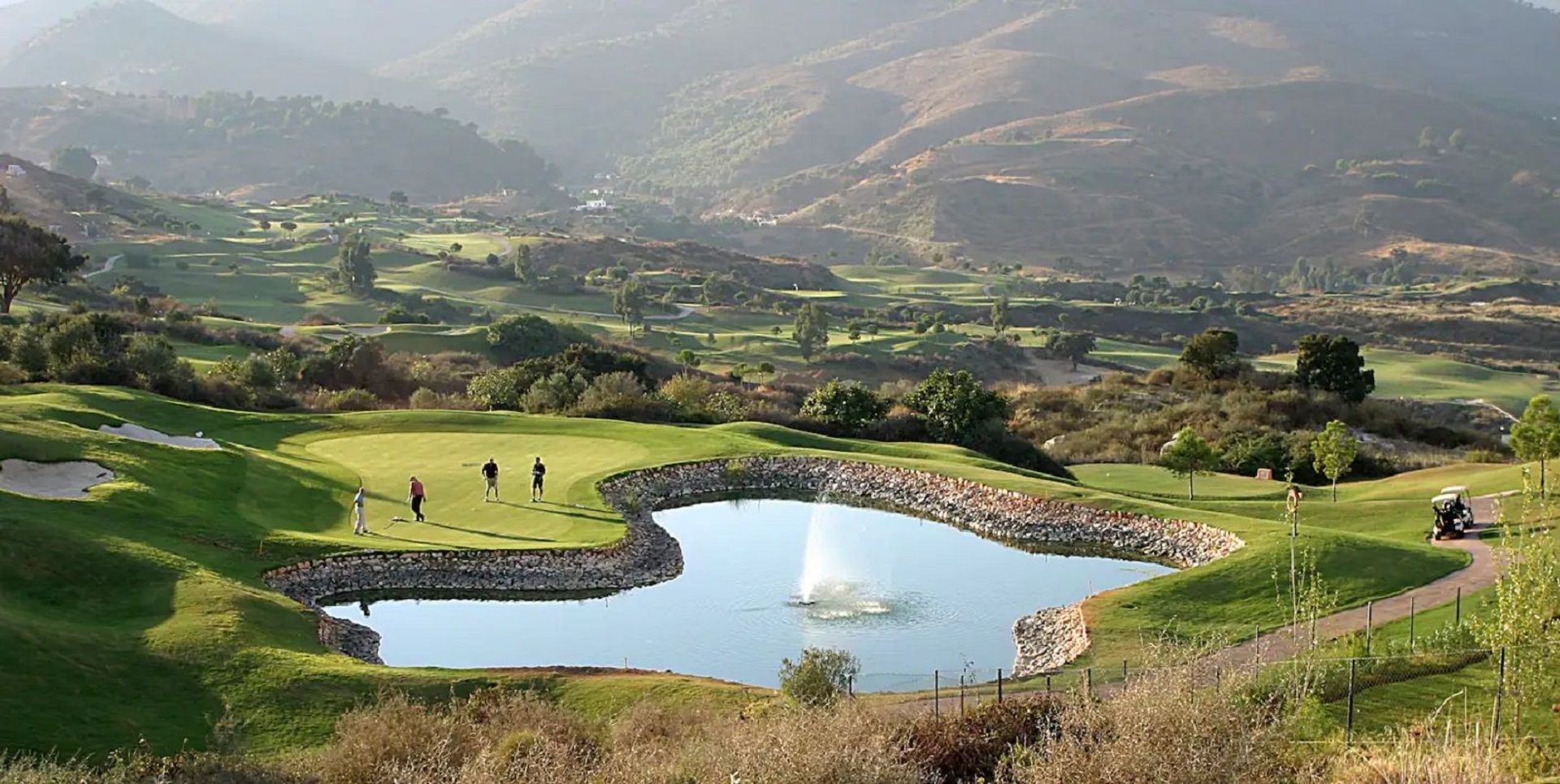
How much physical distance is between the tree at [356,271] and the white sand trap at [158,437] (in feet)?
261

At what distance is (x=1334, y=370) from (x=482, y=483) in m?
40.9

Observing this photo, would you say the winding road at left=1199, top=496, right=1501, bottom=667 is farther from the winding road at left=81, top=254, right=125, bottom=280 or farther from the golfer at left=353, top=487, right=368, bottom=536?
the winding road at left=81, top=254, right=125, bottom=280

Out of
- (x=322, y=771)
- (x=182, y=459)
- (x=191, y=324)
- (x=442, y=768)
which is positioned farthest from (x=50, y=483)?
(x=191, y=324)

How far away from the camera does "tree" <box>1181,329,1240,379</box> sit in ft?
220

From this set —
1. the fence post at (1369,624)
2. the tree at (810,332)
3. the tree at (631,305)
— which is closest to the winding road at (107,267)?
the tree at (631,305)

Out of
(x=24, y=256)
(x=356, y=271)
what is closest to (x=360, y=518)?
(x=24, y=256)

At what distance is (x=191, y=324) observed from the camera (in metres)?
71.5

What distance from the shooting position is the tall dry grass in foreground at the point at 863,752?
1170 cm

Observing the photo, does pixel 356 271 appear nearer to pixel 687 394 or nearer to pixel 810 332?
pixel 810 332

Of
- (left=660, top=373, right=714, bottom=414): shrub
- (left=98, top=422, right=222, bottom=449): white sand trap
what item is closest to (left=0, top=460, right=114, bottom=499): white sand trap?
(left=98, top=422, right=222, bottom=449): white sand trap

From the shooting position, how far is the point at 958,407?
51.5 metres

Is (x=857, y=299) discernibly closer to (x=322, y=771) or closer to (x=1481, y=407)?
(x=1481, y=407)

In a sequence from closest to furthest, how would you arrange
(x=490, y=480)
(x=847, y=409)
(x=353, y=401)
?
(x=490, y=480), (x=353, y=401), (x=847, y=409)

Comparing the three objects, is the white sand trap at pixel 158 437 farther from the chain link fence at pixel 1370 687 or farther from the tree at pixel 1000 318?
the tree at pixel 1000 318
